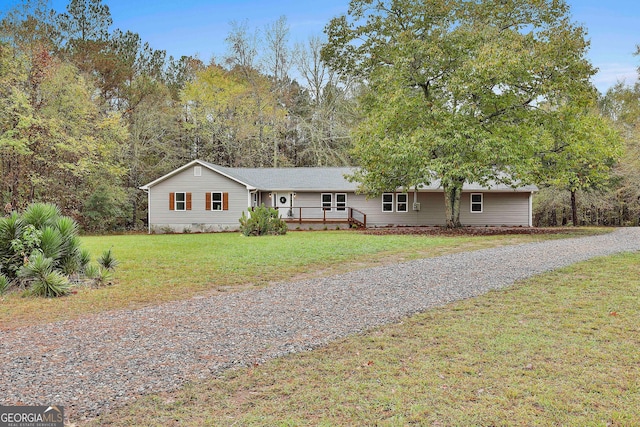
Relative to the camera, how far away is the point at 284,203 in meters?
26.6

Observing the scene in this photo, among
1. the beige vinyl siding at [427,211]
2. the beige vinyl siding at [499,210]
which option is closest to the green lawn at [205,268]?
the beige vinyl siding at [427,211]

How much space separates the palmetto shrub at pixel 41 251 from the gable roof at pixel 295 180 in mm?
15192

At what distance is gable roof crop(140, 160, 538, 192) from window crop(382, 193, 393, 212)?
1900 millimetres

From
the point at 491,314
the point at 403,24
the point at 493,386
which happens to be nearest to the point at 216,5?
the point at 403,24

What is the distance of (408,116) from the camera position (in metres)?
20.2

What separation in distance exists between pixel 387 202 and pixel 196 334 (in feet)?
71.8

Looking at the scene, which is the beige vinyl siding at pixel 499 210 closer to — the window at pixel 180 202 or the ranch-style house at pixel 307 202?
the ranch-style house at pixel 307 202

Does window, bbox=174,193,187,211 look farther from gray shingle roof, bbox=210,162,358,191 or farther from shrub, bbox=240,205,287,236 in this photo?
shrub, bbox=240,205,287,236

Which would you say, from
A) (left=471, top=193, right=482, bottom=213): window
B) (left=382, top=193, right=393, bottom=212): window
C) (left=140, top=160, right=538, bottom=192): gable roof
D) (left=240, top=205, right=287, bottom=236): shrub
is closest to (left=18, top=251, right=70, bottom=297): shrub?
(left=240, top=205, right=287, bottom=236): shrub

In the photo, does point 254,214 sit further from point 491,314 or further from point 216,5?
point 491,314

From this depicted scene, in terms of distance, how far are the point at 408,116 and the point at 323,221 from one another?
319 inches

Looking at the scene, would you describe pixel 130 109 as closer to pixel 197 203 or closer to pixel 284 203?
pixel 197 203

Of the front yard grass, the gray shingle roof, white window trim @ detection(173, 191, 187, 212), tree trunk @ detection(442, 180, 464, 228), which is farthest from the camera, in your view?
the gray shingle roof

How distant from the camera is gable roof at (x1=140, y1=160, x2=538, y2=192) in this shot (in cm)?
2503
